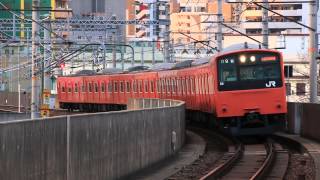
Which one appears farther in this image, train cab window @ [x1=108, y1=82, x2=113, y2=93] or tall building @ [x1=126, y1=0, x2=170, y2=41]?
train cab window @ [x1=108, y1=82, x2=113, y2=93]

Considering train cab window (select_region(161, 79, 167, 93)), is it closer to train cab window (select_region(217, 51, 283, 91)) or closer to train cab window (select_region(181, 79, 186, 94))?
train cab window (select_region(181, 79, 186, 94))

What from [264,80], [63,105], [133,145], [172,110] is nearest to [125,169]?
[133,145]

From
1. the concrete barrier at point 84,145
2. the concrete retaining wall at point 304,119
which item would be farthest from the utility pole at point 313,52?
the concrete barrier at point 84,145

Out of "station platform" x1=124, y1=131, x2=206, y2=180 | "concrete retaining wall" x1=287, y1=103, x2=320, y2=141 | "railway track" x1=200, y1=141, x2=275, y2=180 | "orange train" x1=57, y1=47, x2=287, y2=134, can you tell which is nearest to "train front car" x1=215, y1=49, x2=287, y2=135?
"orange train" x1=57, y1=47, x2=287, y2=134

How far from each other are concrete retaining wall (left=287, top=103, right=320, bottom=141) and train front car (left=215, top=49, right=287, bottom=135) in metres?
0.86

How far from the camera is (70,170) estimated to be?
11953 millimetres

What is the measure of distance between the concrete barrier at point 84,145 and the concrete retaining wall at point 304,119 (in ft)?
20.9

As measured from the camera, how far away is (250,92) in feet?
85.1

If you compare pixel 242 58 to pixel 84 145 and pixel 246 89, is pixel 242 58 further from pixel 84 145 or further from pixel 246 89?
pixel 84 145

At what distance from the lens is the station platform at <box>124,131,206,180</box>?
1658cm

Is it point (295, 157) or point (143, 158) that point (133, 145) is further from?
point (295, 157)

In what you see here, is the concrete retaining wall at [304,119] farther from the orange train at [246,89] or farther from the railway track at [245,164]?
the railway track at [245,164]

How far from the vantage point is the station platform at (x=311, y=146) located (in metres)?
17.4

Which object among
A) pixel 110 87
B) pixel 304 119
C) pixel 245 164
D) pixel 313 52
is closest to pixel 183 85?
pixel 304 119
